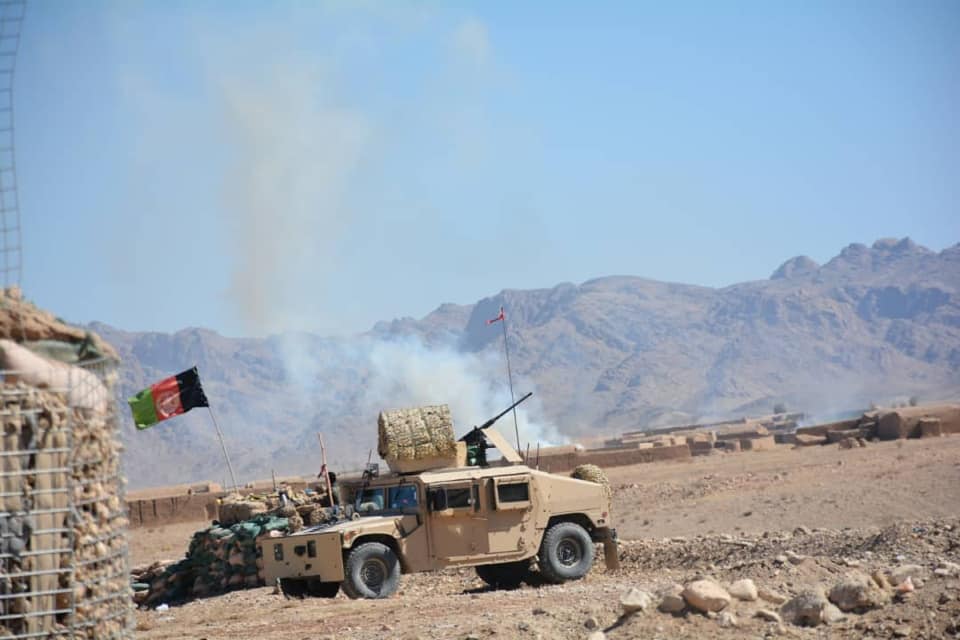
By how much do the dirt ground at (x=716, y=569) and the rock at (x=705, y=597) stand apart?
0.11m

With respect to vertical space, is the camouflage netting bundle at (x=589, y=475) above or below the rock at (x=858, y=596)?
above

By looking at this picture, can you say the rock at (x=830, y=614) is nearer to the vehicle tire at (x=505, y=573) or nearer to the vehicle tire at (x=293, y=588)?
the vehicle tire at (x=505, y=573)

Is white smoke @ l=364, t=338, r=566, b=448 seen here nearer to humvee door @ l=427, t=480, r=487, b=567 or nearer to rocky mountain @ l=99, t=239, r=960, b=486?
rocky mountain @ l=99, t=239, r=960, b=486

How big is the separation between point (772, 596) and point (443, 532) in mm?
5170

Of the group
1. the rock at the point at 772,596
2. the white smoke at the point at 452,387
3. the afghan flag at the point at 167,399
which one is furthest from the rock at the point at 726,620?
the white smoke at the point at 452,387

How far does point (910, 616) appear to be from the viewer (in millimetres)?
9742

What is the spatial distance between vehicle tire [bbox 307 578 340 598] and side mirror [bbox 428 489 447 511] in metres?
1.58

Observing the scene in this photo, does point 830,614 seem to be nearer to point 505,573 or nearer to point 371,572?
point 371,572

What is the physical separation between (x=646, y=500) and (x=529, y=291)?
162 m

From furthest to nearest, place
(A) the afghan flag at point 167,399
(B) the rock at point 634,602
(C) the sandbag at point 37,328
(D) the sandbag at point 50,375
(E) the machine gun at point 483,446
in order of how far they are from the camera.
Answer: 1. (A) the afghan flag at point 167,399
2. (E) the machine gun at point 483,446
3. (B) the rock at point 634,602
4. (C) the sandbag at point 37,328
5. (D) the sandbag at point 50,375

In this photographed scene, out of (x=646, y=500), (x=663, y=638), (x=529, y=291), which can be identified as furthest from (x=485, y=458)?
(x=529, y=291)

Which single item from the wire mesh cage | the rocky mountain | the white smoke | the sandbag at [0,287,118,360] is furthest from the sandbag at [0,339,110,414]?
the rocky mountain

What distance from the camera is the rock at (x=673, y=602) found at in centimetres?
1025

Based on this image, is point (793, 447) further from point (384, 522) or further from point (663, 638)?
point (663, 638)
